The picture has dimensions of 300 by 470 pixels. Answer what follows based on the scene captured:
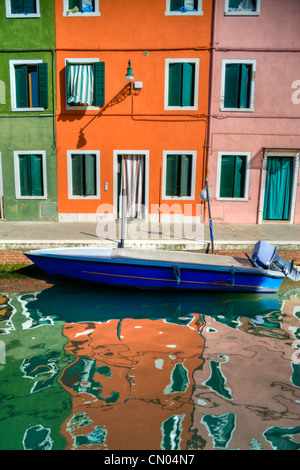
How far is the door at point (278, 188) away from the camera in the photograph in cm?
1238

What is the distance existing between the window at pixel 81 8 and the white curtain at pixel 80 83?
1.67 m

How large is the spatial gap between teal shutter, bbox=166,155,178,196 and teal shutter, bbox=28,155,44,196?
182 inches

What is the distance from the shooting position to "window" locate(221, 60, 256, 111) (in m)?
11.8

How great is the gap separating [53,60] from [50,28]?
40.2 inches

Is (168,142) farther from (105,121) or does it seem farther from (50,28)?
(50,28)

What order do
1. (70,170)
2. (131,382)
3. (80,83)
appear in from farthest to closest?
(70,170), (80,83), (131,382)

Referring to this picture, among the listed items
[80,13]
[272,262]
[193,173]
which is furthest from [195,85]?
[272,262]

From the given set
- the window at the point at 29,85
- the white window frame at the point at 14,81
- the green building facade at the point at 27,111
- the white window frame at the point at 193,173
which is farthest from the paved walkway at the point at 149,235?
the window at the point at 29,85

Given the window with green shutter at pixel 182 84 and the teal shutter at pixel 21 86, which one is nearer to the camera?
the window with green shutter at pixel 182 84

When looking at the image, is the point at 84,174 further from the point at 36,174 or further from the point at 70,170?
the point at 36,174

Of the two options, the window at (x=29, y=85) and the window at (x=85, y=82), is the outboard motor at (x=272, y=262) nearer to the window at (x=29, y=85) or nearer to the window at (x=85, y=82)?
the window at (x=85, y=82)

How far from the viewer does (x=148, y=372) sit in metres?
4.96

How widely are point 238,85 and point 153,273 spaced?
800 cm
